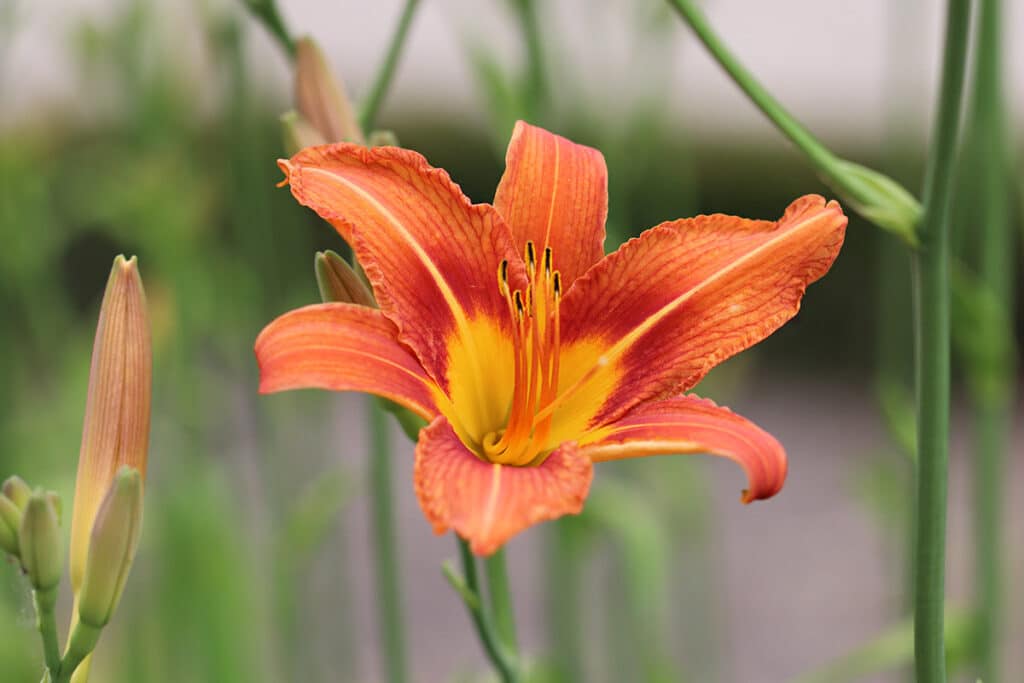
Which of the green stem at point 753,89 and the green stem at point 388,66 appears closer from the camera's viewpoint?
the green stem at point 753,89

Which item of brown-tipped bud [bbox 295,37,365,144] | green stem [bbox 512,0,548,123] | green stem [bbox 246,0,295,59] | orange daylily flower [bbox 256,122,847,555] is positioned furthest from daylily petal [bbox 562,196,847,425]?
green stem [bbox 512,0,548,123]

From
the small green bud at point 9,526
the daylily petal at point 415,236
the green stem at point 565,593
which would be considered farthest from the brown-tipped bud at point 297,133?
the green stem at point 565,593

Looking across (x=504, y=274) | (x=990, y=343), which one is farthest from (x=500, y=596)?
(x=990, y=343)

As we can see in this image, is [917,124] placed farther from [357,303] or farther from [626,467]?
[357,303]

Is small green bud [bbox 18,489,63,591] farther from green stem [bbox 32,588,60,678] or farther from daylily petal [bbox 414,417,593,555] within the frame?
daylily petal [bbox 414,417,593,555]

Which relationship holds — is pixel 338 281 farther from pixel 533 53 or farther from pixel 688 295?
pixel 533 53

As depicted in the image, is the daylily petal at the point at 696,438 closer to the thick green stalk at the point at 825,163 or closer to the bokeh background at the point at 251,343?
the thick green stalk at the point at 825,163

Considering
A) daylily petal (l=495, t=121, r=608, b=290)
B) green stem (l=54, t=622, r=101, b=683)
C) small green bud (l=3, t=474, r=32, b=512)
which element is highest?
daylily petal (l=495, t=121, r=608, b=290)
